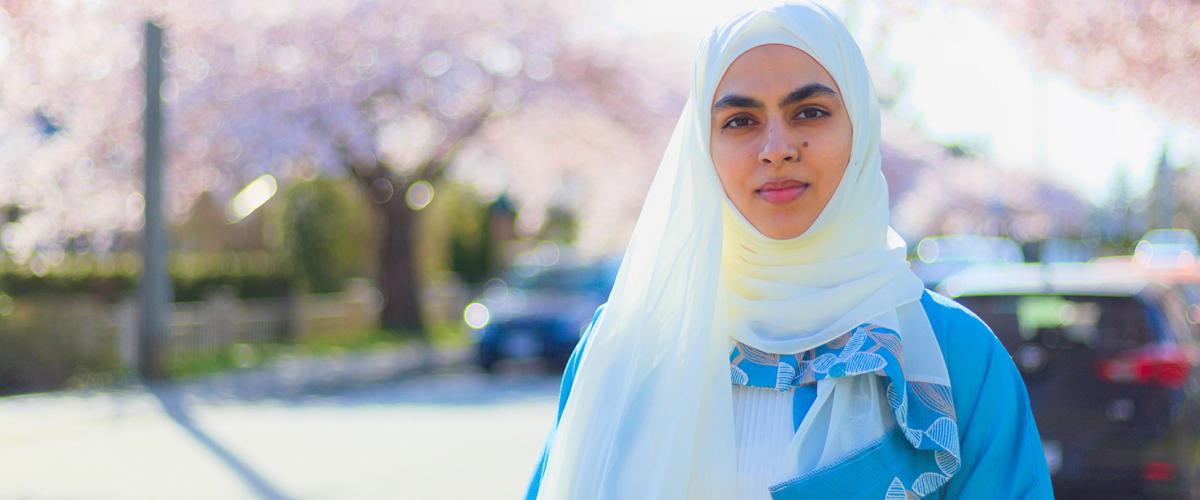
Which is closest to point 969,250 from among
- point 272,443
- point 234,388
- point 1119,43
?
point 234,388

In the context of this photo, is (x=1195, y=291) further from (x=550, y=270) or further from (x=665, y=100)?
(x=665, y=100)

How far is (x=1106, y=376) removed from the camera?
626 centimetres

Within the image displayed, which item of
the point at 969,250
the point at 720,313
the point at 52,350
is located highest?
the point at 969,250

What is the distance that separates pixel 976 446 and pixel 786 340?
13.1 inches

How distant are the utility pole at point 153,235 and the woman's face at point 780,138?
12.6 metres

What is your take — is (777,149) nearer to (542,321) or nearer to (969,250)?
(542,321)

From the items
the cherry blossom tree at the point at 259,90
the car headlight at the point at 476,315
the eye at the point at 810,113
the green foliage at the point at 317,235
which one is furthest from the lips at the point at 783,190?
the green foliage at the point at 317,235

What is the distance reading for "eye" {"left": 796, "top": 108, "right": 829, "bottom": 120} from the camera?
6.65ft

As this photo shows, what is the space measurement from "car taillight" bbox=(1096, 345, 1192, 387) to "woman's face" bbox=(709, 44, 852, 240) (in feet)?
15.7

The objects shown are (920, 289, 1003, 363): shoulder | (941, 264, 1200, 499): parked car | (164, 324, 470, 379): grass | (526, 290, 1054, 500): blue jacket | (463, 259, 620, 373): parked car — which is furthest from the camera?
(463, 259, 620, 373): parked car

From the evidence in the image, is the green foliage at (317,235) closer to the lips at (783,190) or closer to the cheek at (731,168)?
the cheek at (731,168)

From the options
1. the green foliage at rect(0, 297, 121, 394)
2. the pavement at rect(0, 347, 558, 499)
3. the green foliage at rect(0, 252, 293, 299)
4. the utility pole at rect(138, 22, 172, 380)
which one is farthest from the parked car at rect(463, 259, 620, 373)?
the green foliage at rect(0, 252, 293, 299)

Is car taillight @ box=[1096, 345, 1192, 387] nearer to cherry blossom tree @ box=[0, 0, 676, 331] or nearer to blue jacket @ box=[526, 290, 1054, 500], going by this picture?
blue jacket @ box=[526, 290, 1054, 500]

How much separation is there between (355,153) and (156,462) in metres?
9.34
